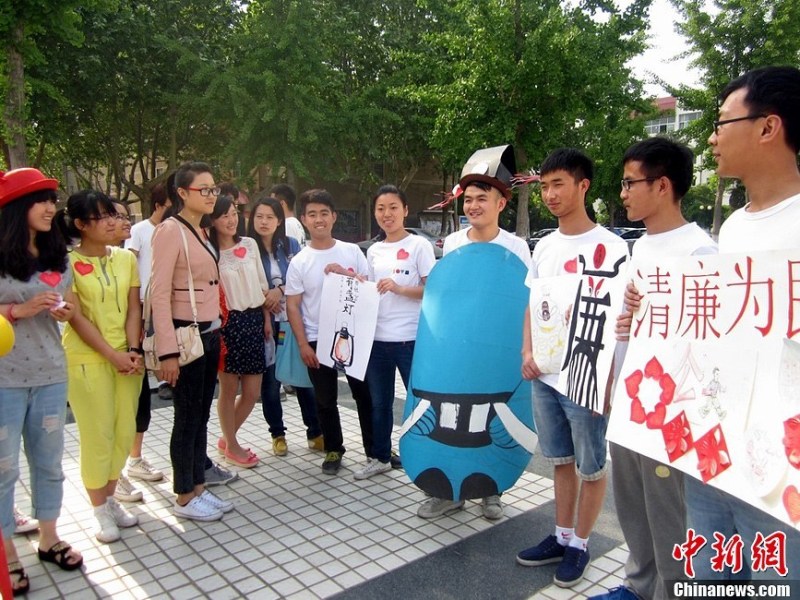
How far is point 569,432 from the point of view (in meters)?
2.73

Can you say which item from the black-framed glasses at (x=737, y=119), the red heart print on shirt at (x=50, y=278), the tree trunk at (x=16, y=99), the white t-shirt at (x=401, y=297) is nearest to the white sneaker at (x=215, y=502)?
the white t-shirt at (x=401, y=297)

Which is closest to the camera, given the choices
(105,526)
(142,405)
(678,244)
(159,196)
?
(678,244)

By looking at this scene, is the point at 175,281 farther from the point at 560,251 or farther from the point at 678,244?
the point at 678,244

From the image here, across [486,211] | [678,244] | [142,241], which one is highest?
[486,211]

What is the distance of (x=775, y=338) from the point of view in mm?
1573

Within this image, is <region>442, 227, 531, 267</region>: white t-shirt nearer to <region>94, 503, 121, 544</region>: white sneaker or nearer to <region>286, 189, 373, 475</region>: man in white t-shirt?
<region>286, 189, 373, 475</region>: man in white t-shirt

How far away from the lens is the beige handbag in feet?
10.0

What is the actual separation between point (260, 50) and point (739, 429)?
1419cm

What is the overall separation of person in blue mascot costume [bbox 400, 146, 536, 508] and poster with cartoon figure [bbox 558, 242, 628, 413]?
63cm

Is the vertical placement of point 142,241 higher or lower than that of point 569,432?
higher

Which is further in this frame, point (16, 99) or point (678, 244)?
point (16, 99)

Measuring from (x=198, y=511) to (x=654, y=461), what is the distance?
2405 millimetres

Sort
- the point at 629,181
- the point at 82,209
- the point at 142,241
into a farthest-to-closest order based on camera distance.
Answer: the point at 142,241 < the point at 82,209 < the point at 629,181

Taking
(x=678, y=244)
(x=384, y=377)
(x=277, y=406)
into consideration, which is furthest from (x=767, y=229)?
(x=277, y=406)
